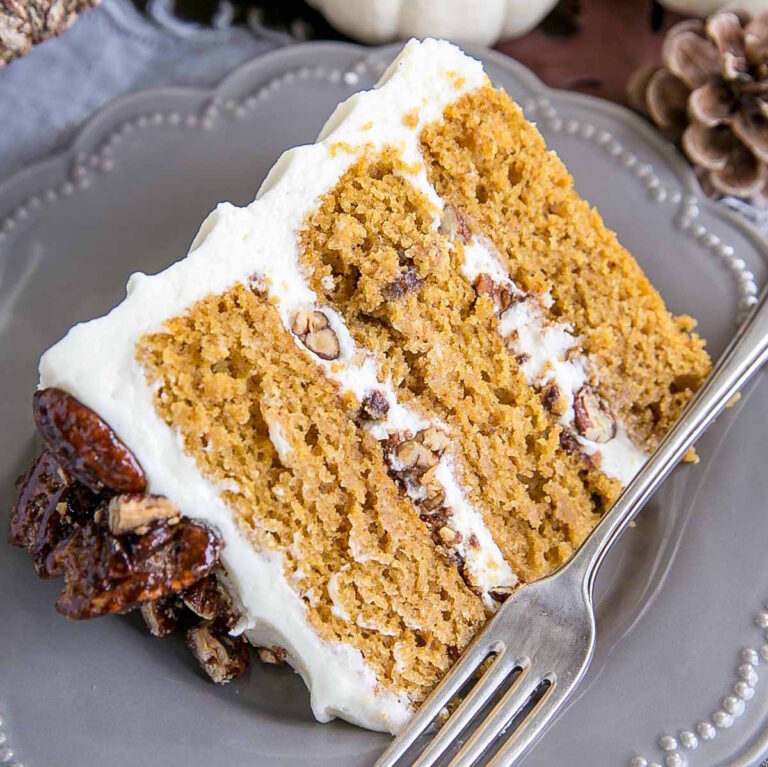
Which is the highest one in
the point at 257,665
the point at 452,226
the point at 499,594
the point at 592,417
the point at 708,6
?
the point at 708,6

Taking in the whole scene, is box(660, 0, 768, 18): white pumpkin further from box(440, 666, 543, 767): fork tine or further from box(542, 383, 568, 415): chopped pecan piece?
box(440, 666, 543, 767): fork tine

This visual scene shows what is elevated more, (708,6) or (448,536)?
(708,6)

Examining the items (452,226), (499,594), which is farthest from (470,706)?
(452,226)

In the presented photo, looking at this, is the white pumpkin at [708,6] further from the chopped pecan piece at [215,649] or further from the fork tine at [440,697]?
the chopped pecan piece at [215,649]

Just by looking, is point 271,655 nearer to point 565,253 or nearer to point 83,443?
point 83,443

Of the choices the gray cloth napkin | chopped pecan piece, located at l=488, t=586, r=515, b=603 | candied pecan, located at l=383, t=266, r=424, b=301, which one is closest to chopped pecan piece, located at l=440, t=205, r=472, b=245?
candied pecan, located at l=383, t=266, r=424, b=301

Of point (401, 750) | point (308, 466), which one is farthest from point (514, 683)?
point (308, 466)
